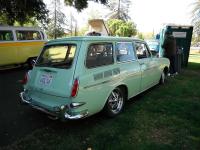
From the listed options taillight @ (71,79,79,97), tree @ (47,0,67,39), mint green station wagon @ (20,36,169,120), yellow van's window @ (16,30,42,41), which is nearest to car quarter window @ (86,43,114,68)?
mint green station wagon @ (20,36,169,120)

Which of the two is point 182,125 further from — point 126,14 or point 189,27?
point 126,14

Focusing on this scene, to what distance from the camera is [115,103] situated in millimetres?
5184

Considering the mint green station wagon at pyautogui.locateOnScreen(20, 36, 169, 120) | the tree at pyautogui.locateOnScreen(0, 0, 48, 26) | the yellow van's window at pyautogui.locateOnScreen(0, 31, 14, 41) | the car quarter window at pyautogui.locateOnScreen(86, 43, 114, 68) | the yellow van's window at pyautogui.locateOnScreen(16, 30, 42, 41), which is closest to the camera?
the mint green station wagon at pyautogui.locateOnScreen(20, 36, 169, 120)

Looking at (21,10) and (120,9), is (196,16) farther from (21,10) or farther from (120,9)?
(21,10)

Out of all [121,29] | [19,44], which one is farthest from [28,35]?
[121,29]

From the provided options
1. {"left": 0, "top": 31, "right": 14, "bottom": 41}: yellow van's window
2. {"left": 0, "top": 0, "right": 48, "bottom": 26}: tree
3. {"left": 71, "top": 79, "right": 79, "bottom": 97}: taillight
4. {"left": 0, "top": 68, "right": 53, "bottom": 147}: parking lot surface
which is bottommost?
{"left": 0, "top": 68, "right": 53, "bottom": 147}: parking lot surface

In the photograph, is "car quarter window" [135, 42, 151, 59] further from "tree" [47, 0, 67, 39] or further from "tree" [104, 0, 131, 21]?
"tree" [104, 0, 131, 21]

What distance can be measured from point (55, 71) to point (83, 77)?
0.64 meters

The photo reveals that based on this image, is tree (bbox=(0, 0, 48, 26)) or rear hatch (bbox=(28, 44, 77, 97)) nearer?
rear hatch (bbox=(28, 44, 77, 97))

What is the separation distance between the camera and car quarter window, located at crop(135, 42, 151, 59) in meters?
6.02

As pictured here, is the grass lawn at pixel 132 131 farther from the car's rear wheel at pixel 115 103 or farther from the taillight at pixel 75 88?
the taillight at pixel 75 88

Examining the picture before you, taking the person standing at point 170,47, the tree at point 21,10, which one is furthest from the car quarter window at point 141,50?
the tree at point 21,10

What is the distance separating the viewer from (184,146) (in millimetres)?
3902

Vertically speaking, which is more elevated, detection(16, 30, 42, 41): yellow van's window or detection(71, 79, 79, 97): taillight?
detection(16, 30, 42, 41): yellow van's window
